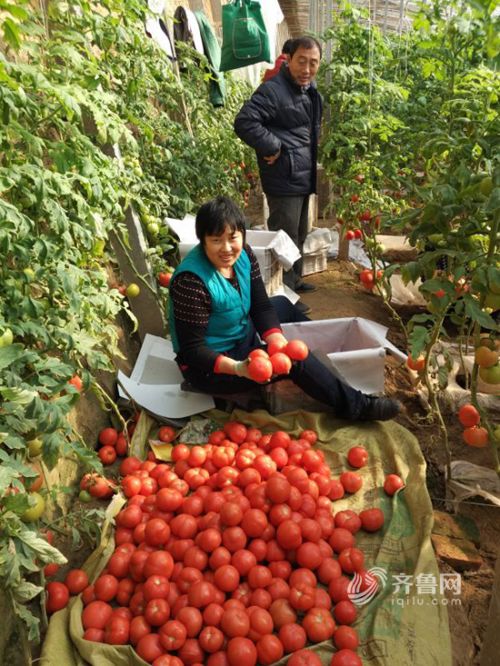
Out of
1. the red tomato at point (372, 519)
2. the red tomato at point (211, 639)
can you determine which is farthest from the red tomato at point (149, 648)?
the red tomato at point (372, 519)

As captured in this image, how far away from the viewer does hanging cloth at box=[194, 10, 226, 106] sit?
196 inches

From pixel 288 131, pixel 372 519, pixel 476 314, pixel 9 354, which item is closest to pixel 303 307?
pixel 288 131

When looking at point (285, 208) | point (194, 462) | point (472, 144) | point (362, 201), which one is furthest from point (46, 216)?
point (362, 201)

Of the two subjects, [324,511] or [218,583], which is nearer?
[218,583]

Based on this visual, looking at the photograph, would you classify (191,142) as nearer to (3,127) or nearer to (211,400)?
(211,400)

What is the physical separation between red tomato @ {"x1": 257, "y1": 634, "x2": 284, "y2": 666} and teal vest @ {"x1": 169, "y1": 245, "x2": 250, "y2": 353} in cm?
144

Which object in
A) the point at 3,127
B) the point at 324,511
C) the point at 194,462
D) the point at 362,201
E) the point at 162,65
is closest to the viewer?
the point at 3,127

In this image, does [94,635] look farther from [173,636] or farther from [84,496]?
[84,496]

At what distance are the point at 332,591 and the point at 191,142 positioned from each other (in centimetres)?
346

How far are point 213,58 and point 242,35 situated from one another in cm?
73

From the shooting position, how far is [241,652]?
1577mm

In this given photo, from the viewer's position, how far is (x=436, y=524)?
7.11 feet

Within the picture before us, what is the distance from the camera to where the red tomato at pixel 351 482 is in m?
2.29

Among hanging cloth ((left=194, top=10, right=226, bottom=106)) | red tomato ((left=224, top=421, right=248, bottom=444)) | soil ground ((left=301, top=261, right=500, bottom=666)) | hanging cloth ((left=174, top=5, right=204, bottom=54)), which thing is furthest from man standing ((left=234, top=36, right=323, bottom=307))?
red tomato ((left=224, top=421, right=248, bottom=444))
